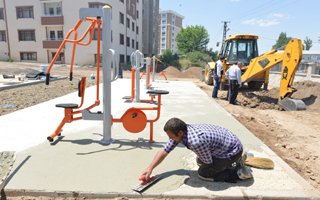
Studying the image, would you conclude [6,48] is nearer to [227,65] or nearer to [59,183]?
[227,65]

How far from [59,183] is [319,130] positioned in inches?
249

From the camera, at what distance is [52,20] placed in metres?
32.8

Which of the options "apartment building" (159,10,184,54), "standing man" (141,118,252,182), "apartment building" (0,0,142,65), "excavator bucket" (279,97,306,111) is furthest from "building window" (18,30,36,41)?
"apartment building" (159,10,184,54)

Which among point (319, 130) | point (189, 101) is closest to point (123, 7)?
point (189, 101)

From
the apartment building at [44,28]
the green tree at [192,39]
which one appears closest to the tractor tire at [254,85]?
the apartment building at [44,28]

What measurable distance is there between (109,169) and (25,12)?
37.6 m

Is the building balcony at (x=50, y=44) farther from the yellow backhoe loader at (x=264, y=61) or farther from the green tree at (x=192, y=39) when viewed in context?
the green tree at (x=192, y=39)

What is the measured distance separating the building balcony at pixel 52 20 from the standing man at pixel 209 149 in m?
34.2

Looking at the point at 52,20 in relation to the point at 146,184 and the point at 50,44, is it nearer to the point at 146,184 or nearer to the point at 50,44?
the point at 50,44

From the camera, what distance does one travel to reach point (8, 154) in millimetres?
3885

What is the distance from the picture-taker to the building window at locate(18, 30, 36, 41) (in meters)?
34.1

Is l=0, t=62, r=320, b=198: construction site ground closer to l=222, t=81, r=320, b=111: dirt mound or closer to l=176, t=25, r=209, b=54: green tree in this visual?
l=222, t=81, r=320, b=111: dirt mound

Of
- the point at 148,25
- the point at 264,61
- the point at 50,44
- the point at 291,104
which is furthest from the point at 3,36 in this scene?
the point at 291,104

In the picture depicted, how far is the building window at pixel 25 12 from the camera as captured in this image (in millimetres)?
33719
